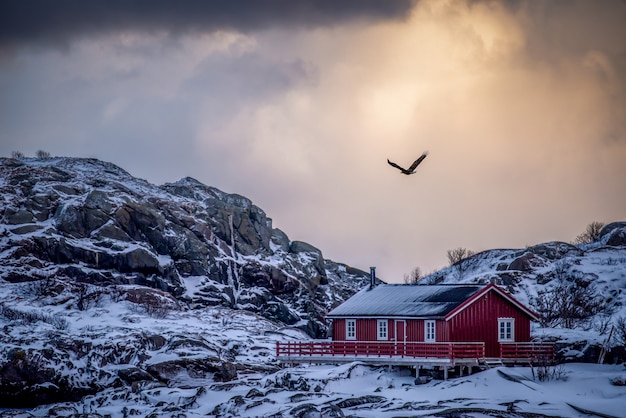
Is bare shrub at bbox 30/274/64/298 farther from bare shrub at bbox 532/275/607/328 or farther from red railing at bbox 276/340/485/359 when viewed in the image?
bare shrub at bbox 532/275/607/328

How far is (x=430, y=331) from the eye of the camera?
185 ft

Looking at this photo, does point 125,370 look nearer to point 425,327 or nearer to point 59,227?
point 425,327

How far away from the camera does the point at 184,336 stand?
61.2 meters

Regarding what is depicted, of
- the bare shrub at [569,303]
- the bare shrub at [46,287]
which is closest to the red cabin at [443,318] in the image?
the bare shrub at [569,303]

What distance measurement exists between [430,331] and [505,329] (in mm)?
5115

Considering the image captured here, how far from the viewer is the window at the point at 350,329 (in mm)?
61191

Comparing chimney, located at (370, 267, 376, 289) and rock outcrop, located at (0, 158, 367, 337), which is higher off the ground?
rock outcrop, located at (0, 158, 367, 337)

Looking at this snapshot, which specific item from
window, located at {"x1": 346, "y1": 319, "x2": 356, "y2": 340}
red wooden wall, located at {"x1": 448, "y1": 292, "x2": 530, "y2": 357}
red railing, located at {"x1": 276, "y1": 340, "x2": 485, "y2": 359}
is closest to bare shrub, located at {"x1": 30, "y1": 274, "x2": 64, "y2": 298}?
red railing, located at {"x1": 276, "y1": 340, "x2": 485, "y2": 359}

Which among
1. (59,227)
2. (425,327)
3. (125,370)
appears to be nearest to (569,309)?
(425,327)

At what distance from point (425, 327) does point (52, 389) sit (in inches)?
921

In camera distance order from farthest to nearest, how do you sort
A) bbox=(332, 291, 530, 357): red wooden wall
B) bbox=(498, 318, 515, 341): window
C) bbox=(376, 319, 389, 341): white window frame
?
bbox=(376, 319, 389, 341): white window frame < bbox=(498, 318, 515, 341): window < bbox=(332, 291, 530, 357): red wooden wall

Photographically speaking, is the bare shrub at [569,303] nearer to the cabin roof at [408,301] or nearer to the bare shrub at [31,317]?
the cabin roof at [408,301]

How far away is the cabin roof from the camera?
56938mm

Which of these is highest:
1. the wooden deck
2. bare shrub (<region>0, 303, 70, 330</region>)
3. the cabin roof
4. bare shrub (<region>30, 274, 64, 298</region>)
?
bare shrub (<region>30, 274, 64, 298</region>)
